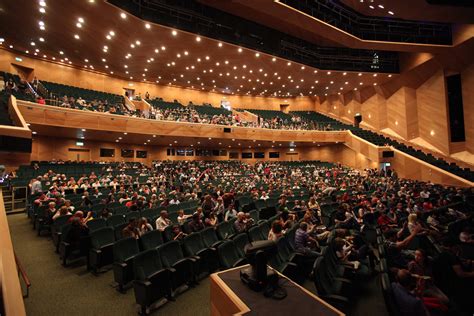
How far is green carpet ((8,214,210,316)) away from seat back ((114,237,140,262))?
482 millimetres

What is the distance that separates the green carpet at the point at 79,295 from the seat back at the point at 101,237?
0.51 meters

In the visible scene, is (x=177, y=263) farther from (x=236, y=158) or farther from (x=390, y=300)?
(x=236, y=158)

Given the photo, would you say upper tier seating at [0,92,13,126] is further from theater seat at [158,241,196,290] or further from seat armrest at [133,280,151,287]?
seat armrest at [133,280,151,287]

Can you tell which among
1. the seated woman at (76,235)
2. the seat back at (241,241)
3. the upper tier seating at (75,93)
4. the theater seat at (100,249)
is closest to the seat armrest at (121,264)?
the theater seat at (100,249)

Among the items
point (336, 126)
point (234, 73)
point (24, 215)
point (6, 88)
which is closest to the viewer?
point (24, 215)

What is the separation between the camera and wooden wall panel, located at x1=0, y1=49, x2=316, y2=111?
17359 millimetres

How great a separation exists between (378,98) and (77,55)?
23.8 meters

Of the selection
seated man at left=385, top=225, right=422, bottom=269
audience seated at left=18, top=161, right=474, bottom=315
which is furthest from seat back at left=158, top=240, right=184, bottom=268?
seated man at left=385, top=225, right=422, bottom=269

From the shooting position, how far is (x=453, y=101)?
1577 centimetres

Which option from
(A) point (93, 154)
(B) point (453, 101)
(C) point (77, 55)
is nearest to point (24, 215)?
(A) point (93, 154)

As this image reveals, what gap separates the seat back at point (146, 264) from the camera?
350 centimetres

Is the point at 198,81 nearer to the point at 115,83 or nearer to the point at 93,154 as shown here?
the point at 115,83

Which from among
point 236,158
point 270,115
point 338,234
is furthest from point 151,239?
point 270,115

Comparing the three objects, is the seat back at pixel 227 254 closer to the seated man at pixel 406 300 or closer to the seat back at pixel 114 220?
the seated man at pixel 406 300
